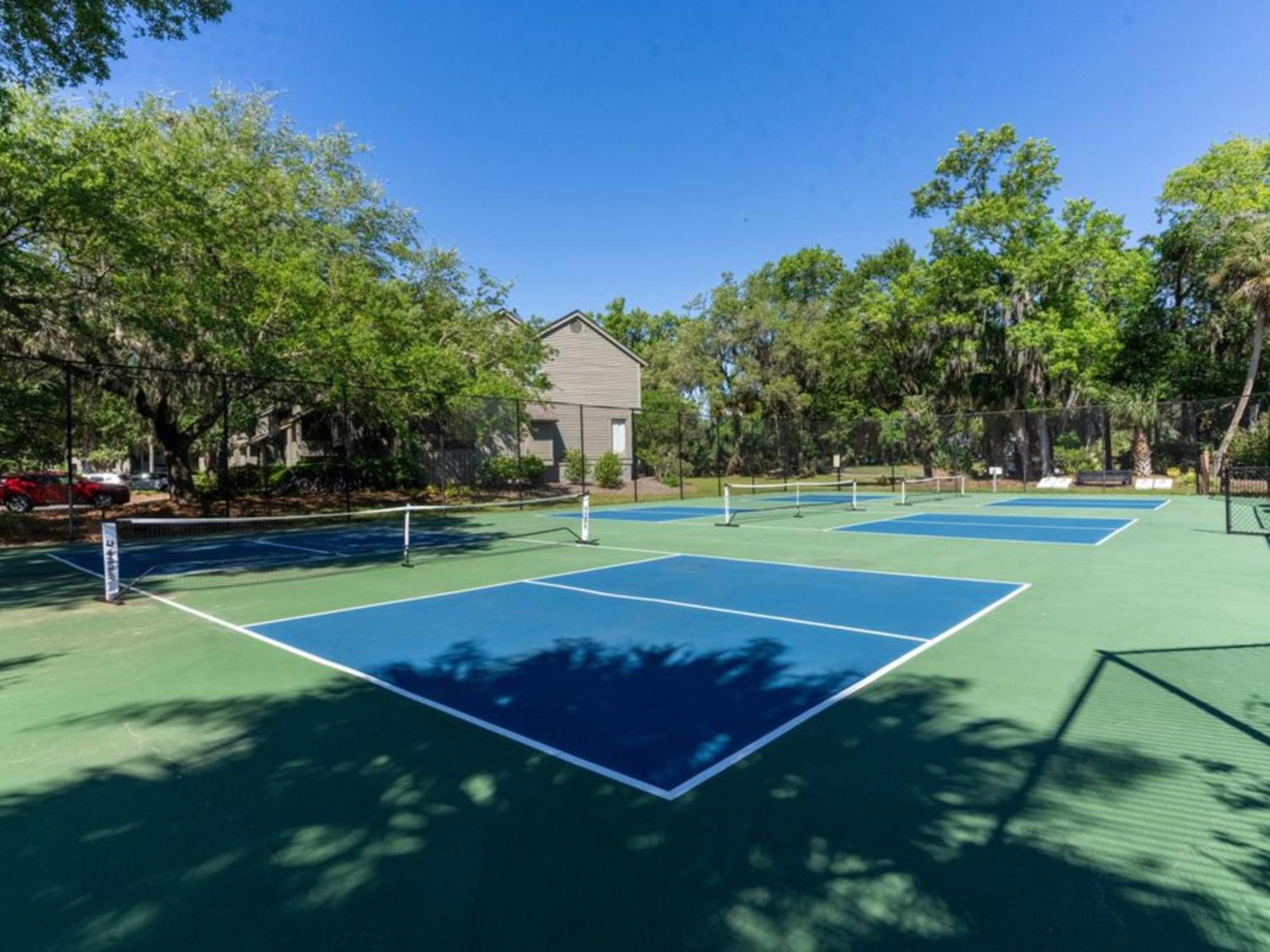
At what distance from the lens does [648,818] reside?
3172mm

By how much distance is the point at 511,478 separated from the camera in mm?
28109

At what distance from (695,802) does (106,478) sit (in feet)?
130

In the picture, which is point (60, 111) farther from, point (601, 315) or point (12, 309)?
point (601, 315)

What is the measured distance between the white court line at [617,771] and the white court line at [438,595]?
0.48 m

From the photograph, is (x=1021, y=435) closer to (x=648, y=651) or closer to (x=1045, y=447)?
(x=1045, y=447)

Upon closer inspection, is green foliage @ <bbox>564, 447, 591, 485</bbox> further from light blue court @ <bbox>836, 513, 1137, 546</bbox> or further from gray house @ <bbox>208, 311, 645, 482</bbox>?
light blue court @ <bbox>836, 513, 1137, 546</bbox>

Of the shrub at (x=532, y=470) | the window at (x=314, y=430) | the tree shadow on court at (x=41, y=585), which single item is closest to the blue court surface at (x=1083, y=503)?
the shrub at (x=532, y=470)

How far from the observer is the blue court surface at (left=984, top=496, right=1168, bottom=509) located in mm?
21156

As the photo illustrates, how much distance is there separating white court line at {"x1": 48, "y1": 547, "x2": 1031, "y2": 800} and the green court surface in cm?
7

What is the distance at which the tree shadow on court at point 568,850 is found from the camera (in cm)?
243

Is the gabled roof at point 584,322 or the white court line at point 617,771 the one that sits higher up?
the gabled roof at point 584,322

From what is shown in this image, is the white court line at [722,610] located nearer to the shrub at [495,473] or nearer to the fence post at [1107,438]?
the shrub at [495,473]

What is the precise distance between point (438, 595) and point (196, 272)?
48.2ft

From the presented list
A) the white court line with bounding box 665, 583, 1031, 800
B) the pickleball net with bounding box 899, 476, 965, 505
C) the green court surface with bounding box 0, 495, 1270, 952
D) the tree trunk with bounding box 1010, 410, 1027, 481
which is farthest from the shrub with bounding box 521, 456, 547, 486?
the white court line with bounding box 665, 583, 1031, 800
